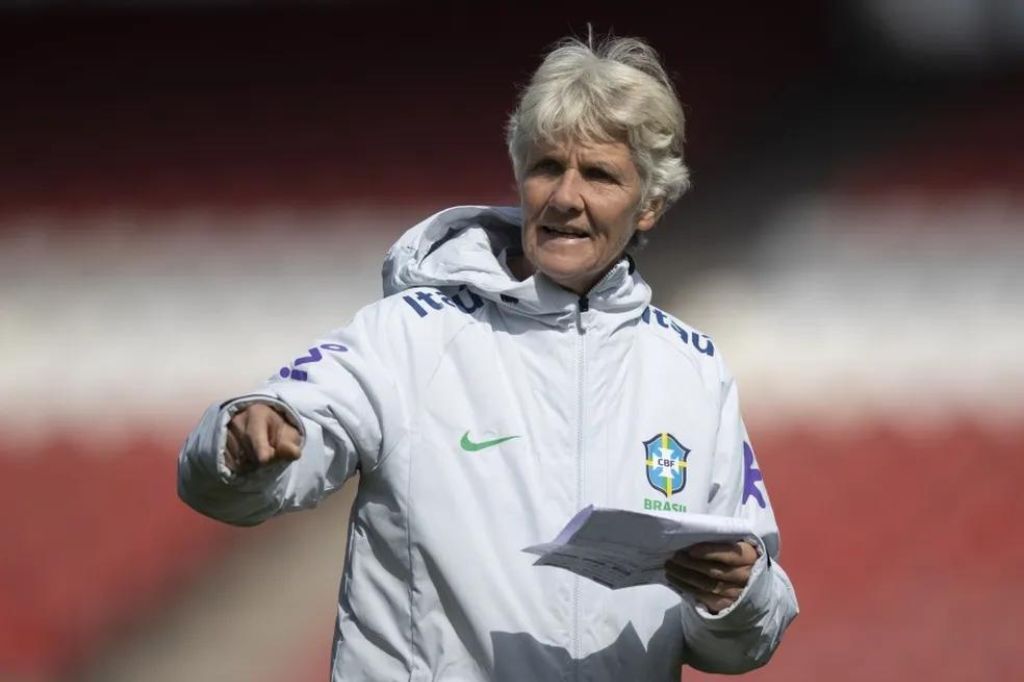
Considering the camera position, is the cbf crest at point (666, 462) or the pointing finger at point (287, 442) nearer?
the pointing finger at point (287, 442)

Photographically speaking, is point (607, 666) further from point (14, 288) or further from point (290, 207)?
point (14, 288)

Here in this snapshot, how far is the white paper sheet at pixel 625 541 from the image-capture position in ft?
4.04

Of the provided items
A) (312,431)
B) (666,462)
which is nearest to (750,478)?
(666,462)

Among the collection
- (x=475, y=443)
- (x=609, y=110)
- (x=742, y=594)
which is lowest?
(x=742, y=594)

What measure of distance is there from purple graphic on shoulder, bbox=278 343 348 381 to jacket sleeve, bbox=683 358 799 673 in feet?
1.26

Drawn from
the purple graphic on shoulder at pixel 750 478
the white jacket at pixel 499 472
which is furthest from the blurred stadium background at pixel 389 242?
the white jacket at pixel 499 472

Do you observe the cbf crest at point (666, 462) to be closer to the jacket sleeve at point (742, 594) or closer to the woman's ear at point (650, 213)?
the jacket sleeve at point (742, 594)

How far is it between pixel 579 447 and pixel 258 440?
34cm

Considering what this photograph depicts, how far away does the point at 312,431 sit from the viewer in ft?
4.29

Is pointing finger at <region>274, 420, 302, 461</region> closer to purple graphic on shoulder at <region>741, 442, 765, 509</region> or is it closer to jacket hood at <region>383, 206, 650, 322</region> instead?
jacket hood at <region>383, 206, 650, 322</region>

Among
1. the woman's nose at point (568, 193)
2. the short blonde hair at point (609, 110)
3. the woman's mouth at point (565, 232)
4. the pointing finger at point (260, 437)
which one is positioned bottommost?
the pointing finger at point (260, 437)

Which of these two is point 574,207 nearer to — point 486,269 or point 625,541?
point 486,269

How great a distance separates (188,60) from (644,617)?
193 centimetres

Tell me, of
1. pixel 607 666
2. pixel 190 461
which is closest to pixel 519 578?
pixel 607 666
